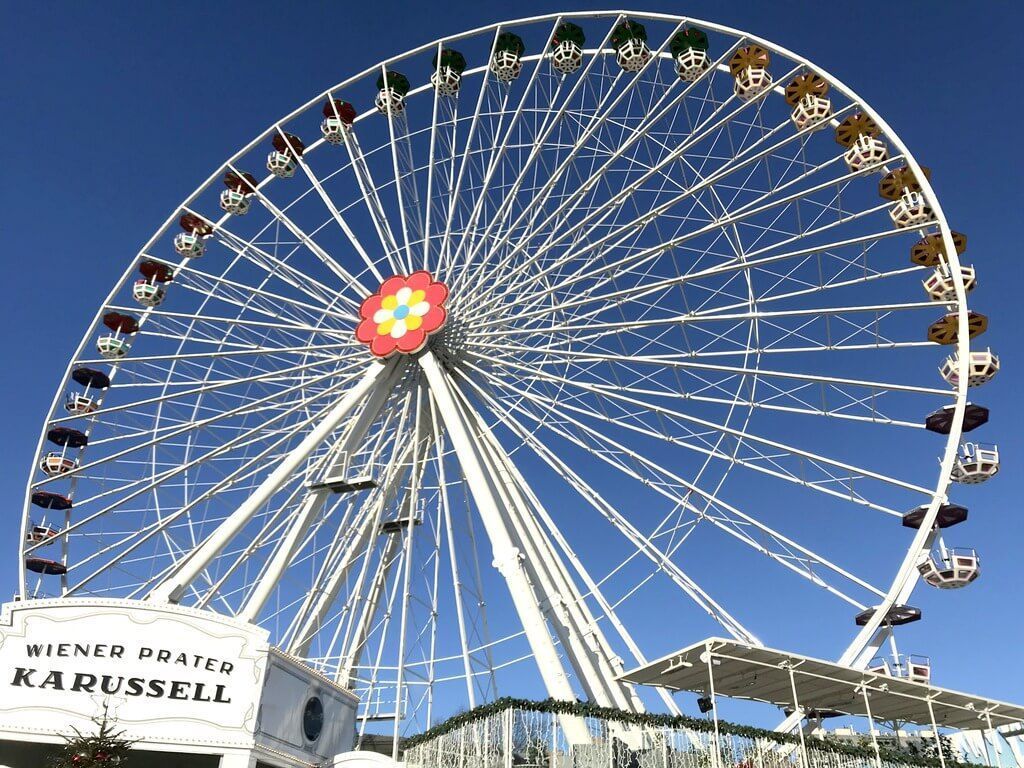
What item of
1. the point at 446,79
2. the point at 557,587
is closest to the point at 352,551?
the point at 557,587

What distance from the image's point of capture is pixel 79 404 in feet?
81.5

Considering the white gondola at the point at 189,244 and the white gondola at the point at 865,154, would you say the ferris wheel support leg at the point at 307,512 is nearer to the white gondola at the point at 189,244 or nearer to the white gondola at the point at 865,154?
the white gondola at the point at 189,244

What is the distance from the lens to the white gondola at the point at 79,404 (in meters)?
24.8

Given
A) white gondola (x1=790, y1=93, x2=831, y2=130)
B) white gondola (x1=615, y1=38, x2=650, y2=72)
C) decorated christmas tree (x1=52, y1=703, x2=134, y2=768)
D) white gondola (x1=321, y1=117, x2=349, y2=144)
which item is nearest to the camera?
decorated christmas tree (x1=52, y1=703, x2=134, y2=768)

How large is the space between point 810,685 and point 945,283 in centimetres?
897

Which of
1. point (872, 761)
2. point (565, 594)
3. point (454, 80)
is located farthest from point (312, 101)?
point (872, 761)

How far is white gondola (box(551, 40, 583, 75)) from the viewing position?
878 inches

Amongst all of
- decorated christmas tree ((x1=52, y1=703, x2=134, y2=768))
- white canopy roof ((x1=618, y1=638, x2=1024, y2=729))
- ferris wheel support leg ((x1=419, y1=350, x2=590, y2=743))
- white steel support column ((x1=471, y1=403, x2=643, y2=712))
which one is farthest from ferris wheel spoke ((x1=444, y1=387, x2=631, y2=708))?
decorated christmas tree ((x1=52, y1=703, x2=134, y2=768))

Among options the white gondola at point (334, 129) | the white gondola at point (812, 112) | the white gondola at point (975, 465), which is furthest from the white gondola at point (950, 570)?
the white gondola at point (334, 129)

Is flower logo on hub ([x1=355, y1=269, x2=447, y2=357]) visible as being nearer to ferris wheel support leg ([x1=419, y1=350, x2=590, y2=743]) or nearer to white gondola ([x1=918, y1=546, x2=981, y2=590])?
ferris wheel support leg ([x1=419, y1=350, x2=590, y2=743])

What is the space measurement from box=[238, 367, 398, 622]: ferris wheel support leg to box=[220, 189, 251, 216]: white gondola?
29.1 feet

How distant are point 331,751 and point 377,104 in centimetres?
1761

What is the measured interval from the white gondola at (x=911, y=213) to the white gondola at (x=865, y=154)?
109cm

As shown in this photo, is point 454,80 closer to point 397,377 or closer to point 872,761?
point 397,377
